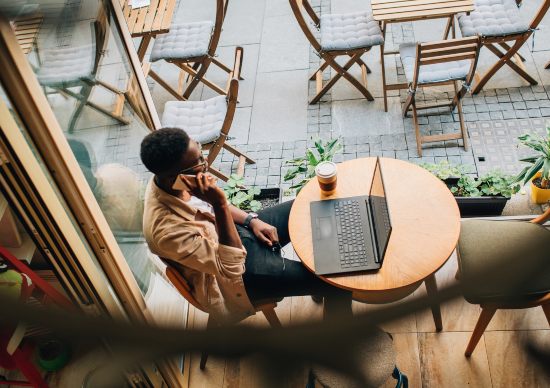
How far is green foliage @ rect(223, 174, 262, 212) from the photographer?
3.21 m

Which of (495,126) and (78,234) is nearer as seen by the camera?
(78,234)

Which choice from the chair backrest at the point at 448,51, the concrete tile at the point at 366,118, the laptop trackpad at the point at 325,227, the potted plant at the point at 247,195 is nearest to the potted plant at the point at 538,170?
the chair backrest at the point at 448,51

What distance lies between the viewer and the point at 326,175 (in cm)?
257

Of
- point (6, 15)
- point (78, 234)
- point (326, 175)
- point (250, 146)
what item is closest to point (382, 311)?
point (6, 15)

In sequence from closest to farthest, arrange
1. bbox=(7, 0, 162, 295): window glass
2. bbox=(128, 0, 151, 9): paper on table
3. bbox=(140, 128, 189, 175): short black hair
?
bbox=(7, 0, 162, 295): window glass
bbox=(140, 128, 189, 175): short black hair
bbox=(128, 0, 151, 9): paper on table

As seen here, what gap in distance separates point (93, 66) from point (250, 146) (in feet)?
6.42

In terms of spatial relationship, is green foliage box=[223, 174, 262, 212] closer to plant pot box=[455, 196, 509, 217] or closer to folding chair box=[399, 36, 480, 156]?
plant pot box=[455, 196, 509, 217]

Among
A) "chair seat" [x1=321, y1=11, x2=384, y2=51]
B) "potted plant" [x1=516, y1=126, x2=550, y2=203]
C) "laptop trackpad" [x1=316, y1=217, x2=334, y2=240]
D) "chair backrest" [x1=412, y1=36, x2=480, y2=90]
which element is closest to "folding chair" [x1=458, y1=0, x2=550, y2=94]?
"chair backrest" [x1=412, y1=36, x2=480, y2=90]

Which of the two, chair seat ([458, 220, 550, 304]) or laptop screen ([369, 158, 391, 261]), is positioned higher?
chair seat ([458, 220, 550, 304])

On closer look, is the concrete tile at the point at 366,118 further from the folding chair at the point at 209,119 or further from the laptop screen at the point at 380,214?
the laptop screen at the point at 380,214

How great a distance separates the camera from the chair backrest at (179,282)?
2.20 meters

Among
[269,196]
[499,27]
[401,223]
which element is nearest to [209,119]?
[269,196]

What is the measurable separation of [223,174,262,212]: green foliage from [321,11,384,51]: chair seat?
1.36 meters

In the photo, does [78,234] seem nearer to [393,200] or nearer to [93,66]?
[93,66]
